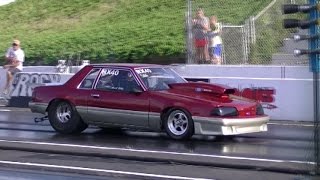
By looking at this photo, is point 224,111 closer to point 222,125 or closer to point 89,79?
point 222,125

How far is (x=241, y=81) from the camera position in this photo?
18.5m

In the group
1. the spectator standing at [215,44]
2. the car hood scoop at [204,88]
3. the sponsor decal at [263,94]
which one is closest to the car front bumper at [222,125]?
the car hood scoop at [204,88]

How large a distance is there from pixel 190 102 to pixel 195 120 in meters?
0.32

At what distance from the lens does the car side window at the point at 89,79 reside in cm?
1484

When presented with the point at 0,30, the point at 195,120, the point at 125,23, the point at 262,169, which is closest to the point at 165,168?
the point at 262,169

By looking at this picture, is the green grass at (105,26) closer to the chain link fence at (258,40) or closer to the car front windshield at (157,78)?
the chain link fence at (258,40)

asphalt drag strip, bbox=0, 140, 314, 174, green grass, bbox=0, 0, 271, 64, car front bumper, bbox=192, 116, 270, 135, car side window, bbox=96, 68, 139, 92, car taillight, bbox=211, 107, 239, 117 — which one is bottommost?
asphalt drag strip, bbox=0, 140, 314, 174

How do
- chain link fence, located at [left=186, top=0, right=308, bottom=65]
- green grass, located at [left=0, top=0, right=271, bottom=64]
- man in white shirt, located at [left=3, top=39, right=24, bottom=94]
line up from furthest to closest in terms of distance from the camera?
green grass, located at [left=0, top=0, right=271, bottom=64], man in white shirt, located at [left=3, top=39, right=24, bottom=94], chain link fence, located at [left=186, top=0, right=308, bottom=65]

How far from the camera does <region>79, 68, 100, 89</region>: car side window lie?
14.8 m

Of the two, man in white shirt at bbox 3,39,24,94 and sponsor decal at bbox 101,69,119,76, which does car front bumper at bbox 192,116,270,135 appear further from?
man in white shirt at bbox 3,39,24,94

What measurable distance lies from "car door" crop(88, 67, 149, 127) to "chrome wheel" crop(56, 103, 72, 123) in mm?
553

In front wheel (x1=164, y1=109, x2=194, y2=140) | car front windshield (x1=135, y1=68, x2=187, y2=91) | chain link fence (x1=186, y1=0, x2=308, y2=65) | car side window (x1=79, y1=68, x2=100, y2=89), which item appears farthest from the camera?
chain link fence (x1=186, y1=0, x2=308, y2=65)

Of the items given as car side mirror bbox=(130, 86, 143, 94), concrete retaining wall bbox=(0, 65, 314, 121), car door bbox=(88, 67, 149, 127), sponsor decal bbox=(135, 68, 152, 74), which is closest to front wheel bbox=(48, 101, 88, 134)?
car door bbox=(88, 67, 149, 127)

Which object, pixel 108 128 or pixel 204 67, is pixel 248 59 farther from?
pixel 108 128
